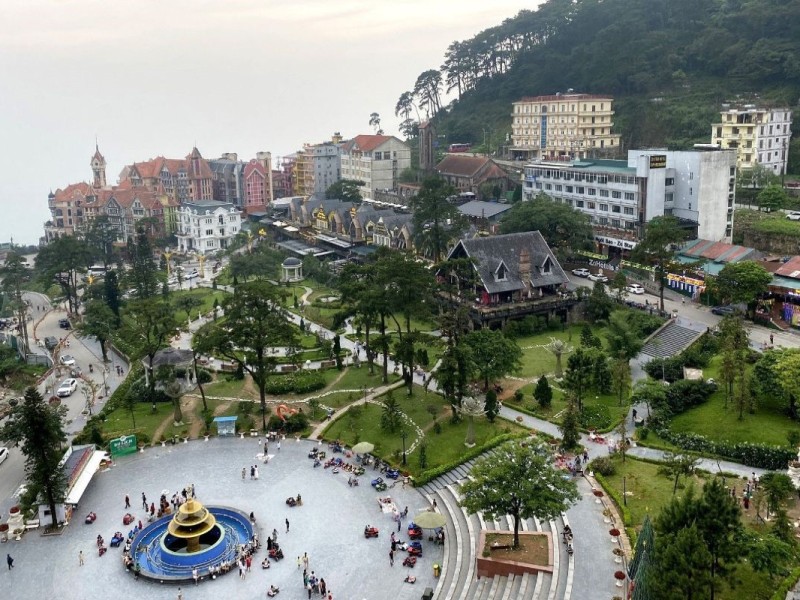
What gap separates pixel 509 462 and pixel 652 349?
27194 mm

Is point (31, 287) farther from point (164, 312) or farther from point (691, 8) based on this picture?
point (691, 8)

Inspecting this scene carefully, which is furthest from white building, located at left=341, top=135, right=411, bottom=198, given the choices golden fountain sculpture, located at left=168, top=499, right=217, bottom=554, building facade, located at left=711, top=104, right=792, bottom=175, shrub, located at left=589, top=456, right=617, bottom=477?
golden fountain sculpture, located at left=168, top=499, right=217, bottom=554

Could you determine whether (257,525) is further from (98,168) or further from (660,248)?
(98,168)

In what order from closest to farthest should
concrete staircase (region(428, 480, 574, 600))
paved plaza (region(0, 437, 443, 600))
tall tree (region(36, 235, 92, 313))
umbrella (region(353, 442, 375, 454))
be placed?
concrete staircase (region(428, 480, 574, 600)) < paved plaza (region(0, 437, 443, 600)) < umbrella (region(353, 442, 375, 454)) < tall tree (region(36, 235, 92, 313))

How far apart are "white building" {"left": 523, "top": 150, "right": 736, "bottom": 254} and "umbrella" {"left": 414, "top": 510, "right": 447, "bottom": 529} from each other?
4874cm

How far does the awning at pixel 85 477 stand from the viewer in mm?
40519

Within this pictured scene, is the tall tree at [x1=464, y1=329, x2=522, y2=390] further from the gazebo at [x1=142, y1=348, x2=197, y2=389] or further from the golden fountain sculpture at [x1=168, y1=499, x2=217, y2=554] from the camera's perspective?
the gazebo at [x1=142, y1=348, x2=197, y2=389]

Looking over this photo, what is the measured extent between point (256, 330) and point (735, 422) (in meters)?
29.0

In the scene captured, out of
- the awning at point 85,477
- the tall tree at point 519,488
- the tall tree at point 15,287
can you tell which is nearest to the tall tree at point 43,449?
the awning at point 85,477

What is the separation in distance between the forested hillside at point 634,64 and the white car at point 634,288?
33026mm

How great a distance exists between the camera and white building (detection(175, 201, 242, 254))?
112812 millimetres

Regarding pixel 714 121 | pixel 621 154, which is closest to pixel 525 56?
pixel 621 154

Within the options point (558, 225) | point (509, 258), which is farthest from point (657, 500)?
point (558, 225)

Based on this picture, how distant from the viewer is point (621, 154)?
10700 centimetres
